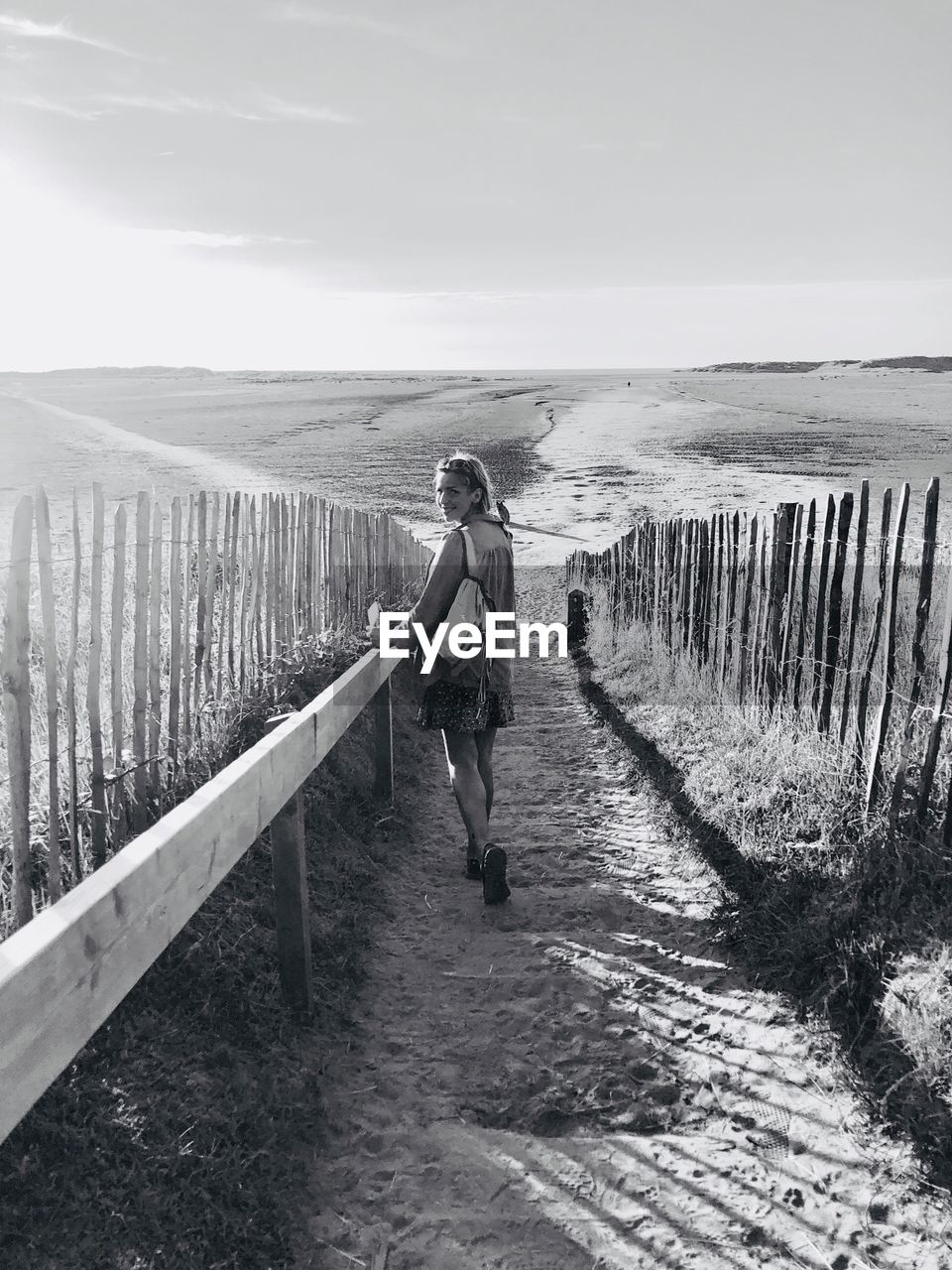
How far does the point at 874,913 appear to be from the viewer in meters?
3.29

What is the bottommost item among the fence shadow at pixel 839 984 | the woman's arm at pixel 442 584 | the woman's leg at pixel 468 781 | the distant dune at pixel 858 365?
the fence shadow at pixel 839 984

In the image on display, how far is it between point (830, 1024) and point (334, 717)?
2.16 m

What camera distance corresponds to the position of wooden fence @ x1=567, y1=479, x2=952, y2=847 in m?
3.94

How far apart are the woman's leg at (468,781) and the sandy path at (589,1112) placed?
0.34 meters

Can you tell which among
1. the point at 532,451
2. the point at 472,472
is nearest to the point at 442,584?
the point at 472,472

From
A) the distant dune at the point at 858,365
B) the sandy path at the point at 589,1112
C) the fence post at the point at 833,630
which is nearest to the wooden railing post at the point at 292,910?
the sandy path at the point at 589,1112

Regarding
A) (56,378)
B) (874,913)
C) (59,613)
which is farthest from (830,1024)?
(56,378)

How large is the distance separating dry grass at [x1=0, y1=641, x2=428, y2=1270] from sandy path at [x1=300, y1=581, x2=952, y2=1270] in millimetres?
128

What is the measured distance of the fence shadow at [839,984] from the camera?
2.53 metres

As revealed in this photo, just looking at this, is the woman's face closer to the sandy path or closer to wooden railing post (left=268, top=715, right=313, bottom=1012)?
wooden railing post (left=268, top=715, right=313, bottom=1012)

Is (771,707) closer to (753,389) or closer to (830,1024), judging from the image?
(830,1024)

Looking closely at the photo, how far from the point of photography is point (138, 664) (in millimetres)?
3779

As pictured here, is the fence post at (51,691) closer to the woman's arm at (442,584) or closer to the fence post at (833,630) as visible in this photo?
the woman's arm at (442,584)

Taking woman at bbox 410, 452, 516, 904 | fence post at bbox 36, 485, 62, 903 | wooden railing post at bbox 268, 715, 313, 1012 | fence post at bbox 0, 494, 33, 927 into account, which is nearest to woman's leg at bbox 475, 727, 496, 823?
woman at bbox 410, 452, 516, 904
